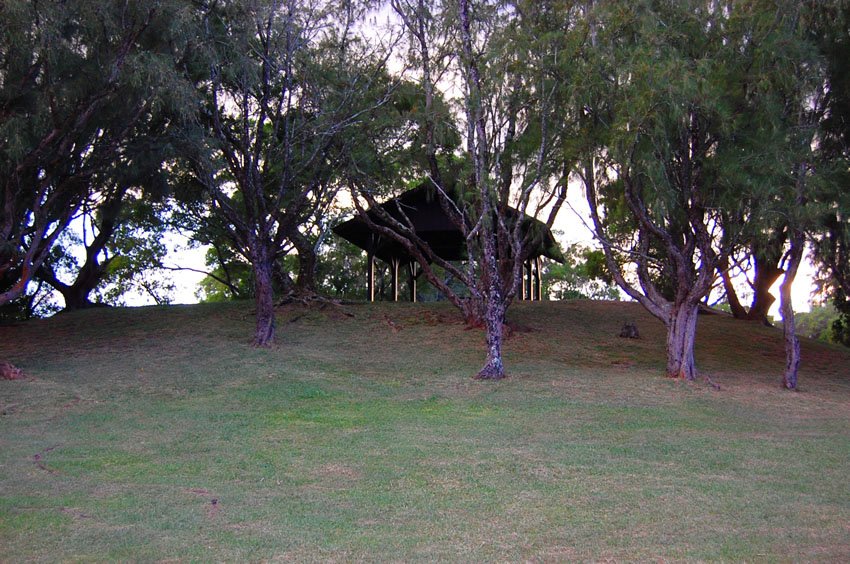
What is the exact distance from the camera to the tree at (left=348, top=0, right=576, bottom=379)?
1570 cm

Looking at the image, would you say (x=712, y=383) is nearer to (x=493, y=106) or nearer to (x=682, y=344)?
(x=682, y=344)

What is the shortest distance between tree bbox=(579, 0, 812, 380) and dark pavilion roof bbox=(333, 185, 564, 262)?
4233 millimetres

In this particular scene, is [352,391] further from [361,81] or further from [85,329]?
[85,329]

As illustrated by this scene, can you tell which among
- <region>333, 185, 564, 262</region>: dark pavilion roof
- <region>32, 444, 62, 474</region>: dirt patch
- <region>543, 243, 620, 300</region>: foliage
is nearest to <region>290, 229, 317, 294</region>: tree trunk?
<region>333, 185, 564, 262</region>: dark pavilion roof

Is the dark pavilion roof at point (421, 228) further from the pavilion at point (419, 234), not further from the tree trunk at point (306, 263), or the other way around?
the tree trunk at point (306, 263)

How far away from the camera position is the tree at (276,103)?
17.0 meters

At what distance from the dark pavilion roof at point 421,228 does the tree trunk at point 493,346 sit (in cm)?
390

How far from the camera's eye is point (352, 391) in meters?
14.6

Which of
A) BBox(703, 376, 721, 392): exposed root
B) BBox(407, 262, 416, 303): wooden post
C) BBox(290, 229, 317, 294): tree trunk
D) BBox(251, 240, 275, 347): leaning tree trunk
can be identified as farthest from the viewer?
BBox(407, 262, 416, 303): wooden post

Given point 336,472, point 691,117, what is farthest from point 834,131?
point 336,472

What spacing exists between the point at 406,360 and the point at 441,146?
504cm

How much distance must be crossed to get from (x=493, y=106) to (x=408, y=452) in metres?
8.60

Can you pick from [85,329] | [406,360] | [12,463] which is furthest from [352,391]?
[85,329]

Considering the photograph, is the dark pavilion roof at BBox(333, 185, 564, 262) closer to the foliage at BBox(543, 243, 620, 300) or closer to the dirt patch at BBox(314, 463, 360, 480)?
the dirt patch at BBox(314, 463, 360, 480)
